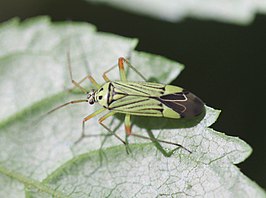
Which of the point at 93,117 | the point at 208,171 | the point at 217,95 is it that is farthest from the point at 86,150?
the point at 217,95

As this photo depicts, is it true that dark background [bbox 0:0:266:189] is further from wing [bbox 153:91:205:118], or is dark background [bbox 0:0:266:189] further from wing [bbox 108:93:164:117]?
wing [bbox 108:93:164:117]

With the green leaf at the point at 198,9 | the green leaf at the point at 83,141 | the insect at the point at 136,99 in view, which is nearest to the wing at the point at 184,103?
the insect at the point at 136,99

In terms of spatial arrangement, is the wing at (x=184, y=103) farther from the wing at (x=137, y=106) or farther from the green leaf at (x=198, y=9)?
the green leaf at (x=198, y=9)

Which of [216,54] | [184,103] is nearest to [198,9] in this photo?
[216,54]

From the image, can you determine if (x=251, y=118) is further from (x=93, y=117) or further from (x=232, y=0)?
(x=93, y=117)

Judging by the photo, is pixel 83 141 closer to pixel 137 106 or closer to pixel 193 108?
pixel 137 106
